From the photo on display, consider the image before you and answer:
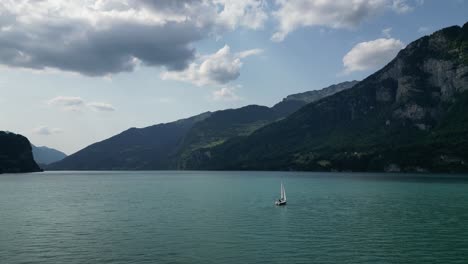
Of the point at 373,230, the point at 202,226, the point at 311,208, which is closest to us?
the point at 373,230

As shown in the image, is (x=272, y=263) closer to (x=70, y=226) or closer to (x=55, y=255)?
(x=55, y=255)

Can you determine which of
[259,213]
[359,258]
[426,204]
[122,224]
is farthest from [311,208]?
[359,258]

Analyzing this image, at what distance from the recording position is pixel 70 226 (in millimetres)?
85438

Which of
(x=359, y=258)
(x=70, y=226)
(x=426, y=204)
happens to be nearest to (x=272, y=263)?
(x=359, y=258)

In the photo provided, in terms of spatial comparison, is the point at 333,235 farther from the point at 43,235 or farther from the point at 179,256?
the point at 43,235

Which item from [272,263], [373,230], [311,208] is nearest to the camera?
[272,263]

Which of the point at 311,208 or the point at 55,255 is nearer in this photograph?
the point at 55,255

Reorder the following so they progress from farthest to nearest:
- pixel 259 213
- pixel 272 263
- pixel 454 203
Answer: pixel 454 203
pixel 259 213
pixel 272 263

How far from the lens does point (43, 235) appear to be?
75.2 meters

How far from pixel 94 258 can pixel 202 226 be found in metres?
30.1

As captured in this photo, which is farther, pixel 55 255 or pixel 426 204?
pixel 426 204

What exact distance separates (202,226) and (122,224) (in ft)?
56.3

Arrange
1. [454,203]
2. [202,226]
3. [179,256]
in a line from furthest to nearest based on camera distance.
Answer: [454,203], [202,226], [179,256]

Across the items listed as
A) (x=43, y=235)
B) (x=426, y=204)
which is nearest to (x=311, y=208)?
(x=426, y=204)
